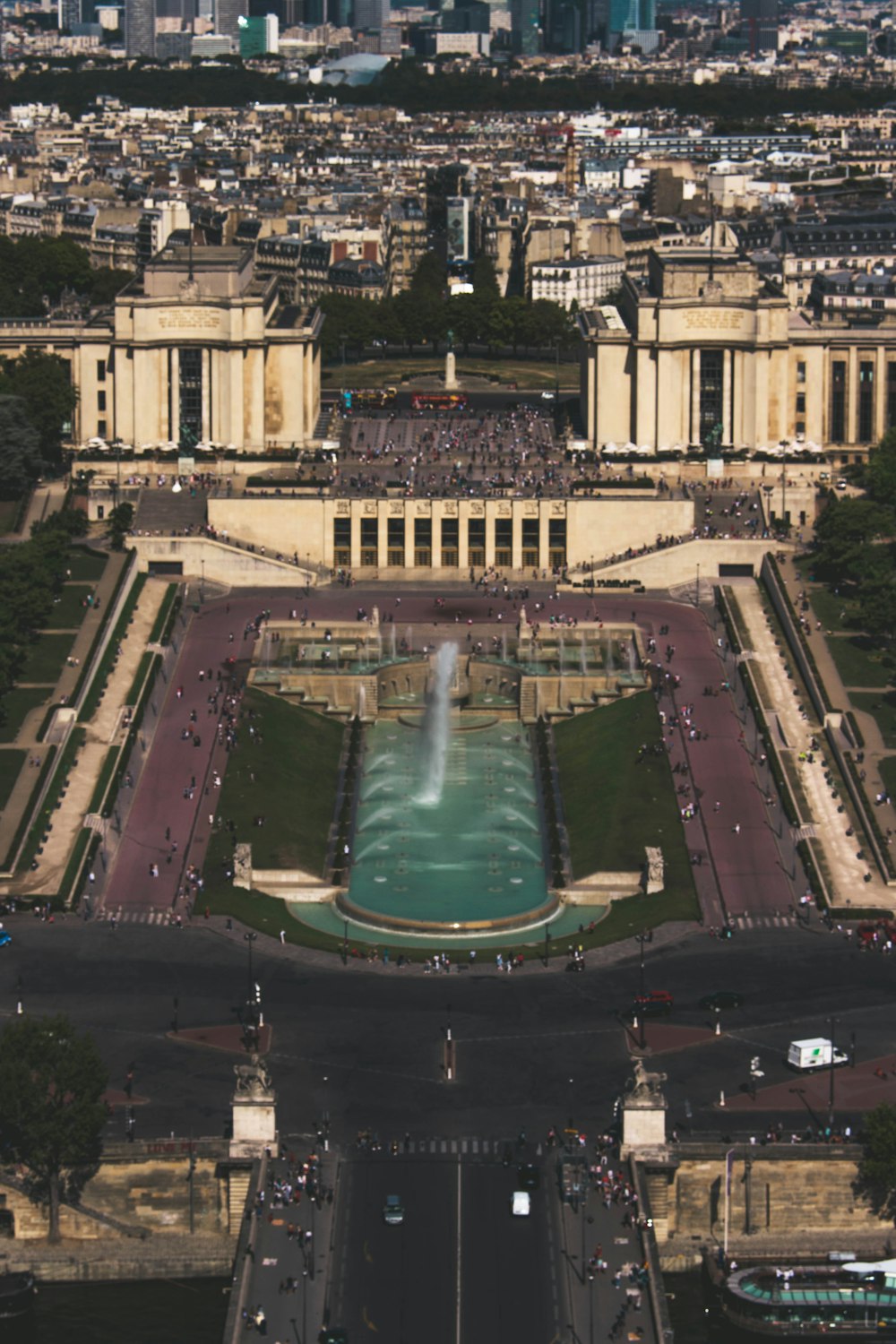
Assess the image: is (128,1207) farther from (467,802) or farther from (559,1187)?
(467,802)

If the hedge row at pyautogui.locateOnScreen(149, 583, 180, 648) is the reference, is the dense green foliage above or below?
above

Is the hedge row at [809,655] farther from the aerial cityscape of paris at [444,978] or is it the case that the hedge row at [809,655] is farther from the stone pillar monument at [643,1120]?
the stone pillar monument at [643,1120]

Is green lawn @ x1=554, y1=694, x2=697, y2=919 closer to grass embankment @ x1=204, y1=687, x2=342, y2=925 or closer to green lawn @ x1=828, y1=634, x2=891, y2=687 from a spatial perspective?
green lawn @ x1=828, y1=634, x2=891, y2=687

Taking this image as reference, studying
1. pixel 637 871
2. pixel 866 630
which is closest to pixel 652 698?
pixel 866 630

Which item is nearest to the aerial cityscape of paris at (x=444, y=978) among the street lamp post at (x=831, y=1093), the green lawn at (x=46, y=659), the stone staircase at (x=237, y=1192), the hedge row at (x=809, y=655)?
the stone staircase at (x=237, y=1192)

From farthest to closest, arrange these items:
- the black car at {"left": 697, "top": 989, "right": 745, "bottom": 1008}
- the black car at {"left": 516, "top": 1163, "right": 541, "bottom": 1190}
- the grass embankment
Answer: the grass embankment < the black car at {"left": 697, "top": 989, "right": 745, "bottom": 1008} < the black car at {"left": 516, "top": 1163, "right": 541, "bottom": 1190}

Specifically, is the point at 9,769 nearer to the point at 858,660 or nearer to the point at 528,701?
the point at 528,701

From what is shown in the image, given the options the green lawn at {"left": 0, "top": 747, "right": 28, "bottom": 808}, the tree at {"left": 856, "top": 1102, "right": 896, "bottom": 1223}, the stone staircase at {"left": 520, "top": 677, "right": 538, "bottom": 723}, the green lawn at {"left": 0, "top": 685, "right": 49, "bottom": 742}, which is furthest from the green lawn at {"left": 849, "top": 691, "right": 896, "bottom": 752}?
the tree at {"left": 856, "top": 1102, "right": 896, "bottom": 1223}
